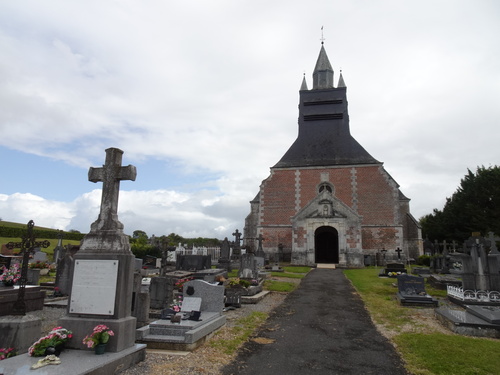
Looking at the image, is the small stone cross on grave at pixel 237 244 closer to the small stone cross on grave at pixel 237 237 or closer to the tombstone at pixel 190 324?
the small stone cross on grave at pixel 237 237

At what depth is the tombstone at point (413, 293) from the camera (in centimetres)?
1018

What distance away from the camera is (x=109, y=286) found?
5043mm

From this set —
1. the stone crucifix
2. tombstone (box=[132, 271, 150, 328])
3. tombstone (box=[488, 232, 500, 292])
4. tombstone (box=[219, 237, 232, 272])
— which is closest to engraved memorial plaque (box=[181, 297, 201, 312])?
tombstone (box=[132, 271, 150, 328])

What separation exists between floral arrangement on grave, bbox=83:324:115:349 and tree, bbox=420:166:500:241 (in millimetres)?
34632

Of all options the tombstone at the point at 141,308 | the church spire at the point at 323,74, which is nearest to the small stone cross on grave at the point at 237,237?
the tombstone at the point at 141,308

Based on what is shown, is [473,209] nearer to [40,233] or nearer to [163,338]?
[163,338]

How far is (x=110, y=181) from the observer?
224 inches

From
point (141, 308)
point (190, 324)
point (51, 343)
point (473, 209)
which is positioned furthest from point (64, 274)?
point (473, 209)

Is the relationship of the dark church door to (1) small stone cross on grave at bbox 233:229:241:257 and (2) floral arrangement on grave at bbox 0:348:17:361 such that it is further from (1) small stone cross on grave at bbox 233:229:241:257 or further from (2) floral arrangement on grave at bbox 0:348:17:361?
(2) floral arrangement on grave at bbox 0:348:17:361

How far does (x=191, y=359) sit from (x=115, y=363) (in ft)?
4.23

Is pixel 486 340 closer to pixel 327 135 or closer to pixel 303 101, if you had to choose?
pixel 327 135

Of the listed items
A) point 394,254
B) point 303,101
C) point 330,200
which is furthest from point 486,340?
point 303,101

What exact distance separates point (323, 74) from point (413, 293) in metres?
30.2

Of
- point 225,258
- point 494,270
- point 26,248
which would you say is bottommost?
point 225,258
